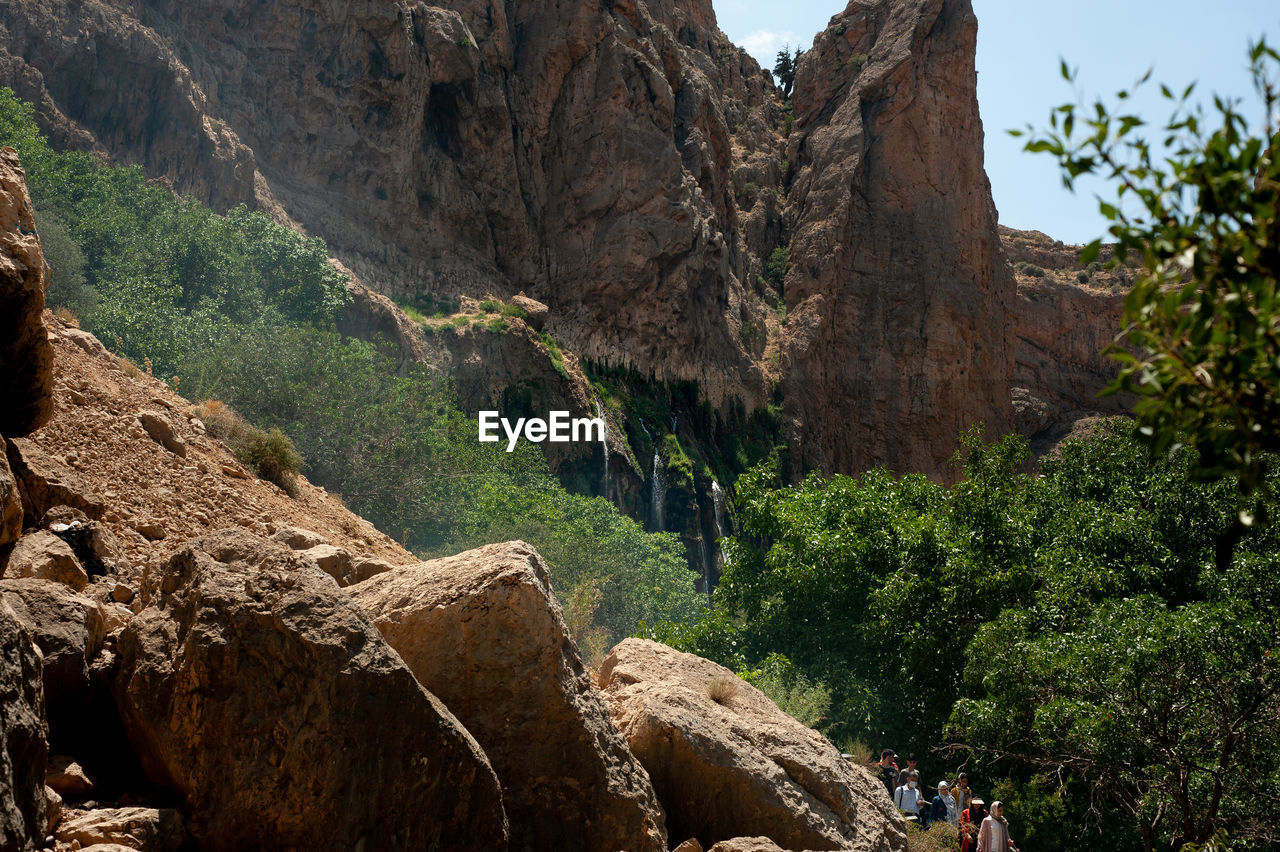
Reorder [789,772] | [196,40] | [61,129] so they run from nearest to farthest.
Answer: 1. [789,772]
2. [61,129]
3. [196,40]

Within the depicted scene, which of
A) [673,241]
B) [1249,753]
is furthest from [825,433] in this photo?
[1249,753]

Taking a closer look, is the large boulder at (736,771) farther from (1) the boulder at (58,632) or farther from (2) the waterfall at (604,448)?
(2) the waterfall at (604,448)

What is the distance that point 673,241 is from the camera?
44.3 metres

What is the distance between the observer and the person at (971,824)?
395 inches

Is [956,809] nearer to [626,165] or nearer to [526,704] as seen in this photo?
[526,704]

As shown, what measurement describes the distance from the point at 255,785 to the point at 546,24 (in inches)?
1815

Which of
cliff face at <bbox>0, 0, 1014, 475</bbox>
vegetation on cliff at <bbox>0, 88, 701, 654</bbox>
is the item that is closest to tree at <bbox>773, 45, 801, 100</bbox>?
cliff face at <bbox>0, 0, 1014, 475</bbox>

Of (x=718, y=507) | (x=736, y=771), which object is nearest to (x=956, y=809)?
(x=736, y=771)

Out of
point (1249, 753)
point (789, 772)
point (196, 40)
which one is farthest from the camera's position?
point (196, 40)

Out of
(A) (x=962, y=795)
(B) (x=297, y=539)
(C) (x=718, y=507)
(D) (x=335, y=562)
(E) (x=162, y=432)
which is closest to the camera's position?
(D) (x=335, y=562)

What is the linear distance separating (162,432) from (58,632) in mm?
6379

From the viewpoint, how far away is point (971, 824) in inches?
413

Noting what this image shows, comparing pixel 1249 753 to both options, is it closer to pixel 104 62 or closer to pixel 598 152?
pixel 104 62

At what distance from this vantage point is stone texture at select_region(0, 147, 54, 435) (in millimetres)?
4852
